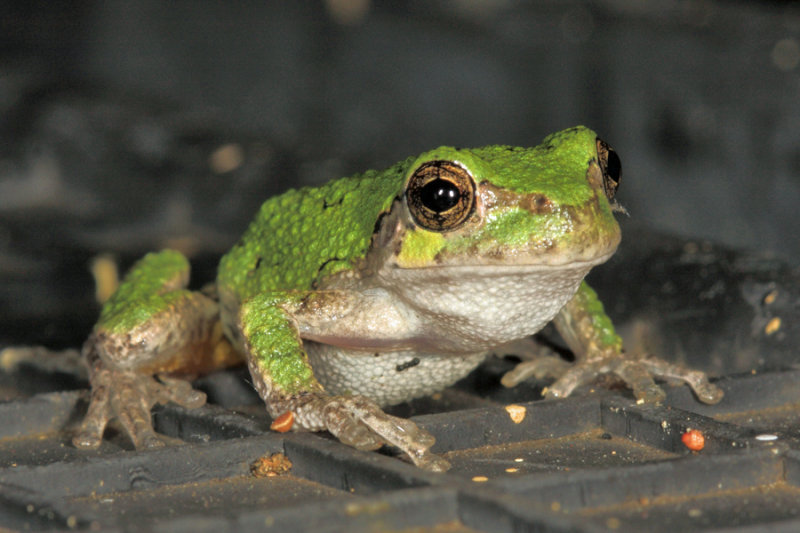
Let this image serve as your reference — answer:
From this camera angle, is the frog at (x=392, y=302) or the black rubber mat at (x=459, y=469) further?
the frog at (x=392, y=302)

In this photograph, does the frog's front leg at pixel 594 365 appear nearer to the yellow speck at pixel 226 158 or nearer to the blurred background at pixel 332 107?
the blurred background at pixel 332 107

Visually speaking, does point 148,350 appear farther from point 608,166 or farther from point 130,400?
point 608,166

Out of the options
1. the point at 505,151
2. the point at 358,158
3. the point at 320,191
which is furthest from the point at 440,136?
the point at 505,151

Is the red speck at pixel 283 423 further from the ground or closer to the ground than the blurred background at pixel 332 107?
closer to the ground

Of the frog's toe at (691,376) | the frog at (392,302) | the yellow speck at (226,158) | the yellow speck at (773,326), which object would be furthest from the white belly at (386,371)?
the yellow speck at (226,158)

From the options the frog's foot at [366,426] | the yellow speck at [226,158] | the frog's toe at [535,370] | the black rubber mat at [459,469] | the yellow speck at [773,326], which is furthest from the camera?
the yellow speck at [226,158]

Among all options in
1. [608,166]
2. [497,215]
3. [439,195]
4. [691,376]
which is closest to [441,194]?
[439,195]

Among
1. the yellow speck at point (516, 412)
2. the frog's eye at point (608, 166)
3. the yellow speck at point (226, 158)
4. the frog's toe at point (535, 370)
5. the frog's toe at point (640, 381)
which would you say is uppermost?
the yellow speck at point (226, 158)
